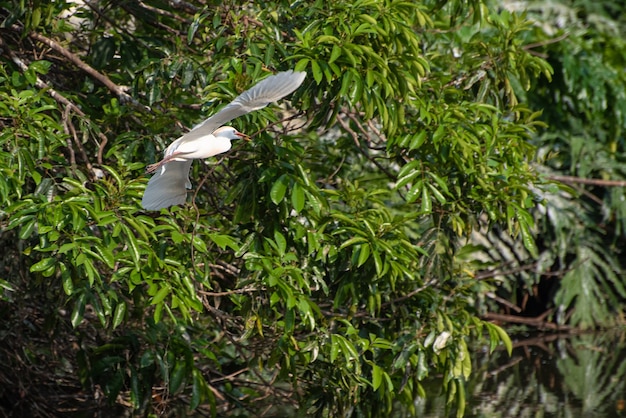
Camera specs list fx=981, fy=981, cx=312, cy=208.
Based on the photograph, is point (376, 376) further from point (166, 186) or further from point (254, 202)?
point (166, 186)

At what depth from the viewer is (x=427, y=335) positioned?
3.84 m

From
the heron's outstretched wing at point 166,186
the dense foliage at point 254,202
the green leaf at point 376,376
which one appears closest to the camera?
the heron's outstretched wing at point 166,186

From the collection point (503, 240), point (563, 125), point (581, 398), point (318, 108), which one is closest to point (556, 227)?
point (503, 240)

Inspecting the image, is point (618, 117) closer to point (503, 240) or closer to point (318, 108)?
point (503, 240)

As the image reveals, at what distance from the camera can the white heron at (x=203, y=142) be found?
2701 millimetres

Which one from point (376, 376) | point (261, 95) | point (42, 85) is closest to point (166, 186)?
point (261, 95)

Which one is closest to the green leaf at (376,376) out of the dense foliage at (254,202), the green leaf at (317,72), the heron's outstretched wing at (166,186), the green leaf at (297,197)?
the dense foliage at (254,202)

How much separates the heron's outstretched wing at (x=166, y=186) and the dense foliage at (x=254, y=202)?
8 centimetres

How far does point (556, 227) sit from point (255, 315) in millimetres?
4041

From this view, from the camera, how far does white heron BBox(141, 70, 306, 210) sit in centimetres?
270

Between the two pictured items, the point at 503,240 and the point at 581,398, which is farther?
the point at 503,240

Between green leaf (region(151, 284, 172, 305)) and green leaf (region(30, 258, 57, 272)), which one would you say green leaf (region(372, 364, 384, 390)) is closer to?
green leaf (region(151, 284, 172, 305))

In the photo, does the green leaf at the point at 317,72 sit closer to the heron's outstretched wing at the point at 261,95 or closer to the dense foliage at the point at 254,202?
the dense foliage at the point at 254,202

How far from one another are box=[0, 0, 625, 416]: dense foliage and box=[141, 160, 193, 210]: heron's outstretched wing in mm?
76
